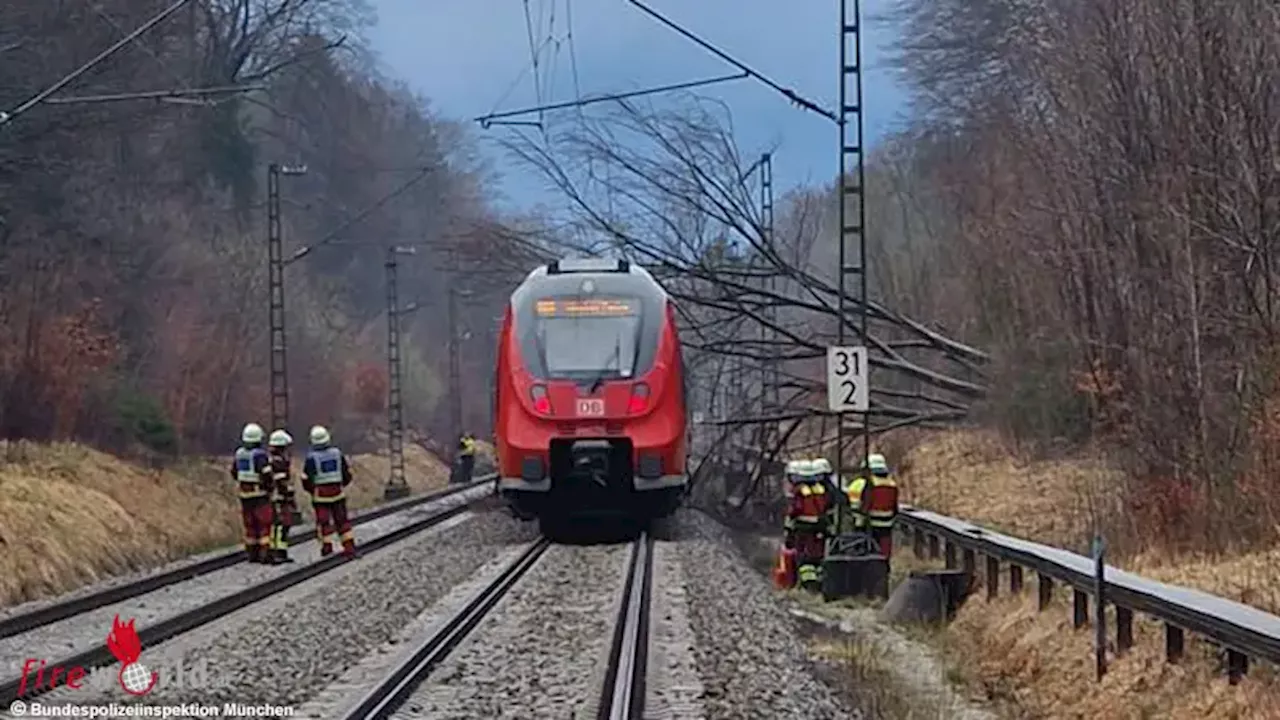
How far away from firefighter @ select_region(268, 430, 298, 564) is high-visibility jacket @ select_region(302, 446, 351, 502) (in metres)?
0.42

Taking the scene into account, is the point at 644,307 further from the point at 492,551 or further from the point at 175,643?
the point at 175,643

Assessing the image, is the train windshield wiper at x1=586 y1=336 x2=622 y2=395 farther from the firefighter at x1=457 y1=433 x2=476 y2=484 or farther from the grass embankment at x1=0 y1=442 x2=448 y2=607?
the firefighter at x1=457 y1=433 x2=476 y2=484

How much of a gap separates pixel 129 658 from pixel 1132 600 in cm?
698

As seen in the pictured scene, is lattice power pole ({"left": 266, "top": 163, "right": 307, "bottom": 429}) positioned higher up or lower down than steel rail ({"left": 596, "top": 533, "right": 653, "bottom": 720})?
higher up

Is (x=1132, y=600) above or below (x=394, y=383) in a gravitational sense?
below

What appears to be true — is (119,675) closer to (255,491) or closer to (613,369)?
(255,491)

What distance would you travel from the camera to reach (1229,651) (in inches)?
400

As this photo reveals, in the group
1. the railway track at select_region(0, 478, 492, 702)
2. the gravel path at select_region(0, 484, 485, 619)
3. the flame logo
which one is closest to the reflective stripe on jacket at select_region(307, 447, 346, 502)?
the railway track at select_region(0, 478, 492, 702)

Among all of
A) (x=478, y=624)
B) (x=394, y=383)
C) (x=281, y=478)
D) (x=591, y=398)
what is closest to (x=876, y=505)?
(x=591, y=398)

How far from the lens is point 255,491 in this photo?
22.1 m

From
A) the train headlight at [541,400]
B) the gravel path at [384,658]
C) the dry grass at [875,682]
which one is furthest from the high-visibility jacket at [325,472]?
the dry grass at [875,682]

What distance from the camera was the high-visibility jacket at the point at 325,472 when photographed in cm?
2258

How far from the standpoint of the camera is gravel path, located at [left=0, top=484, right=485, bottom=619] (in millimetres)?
17906

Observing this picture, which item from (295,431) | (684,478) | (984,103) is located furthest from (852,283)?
(295,431)
